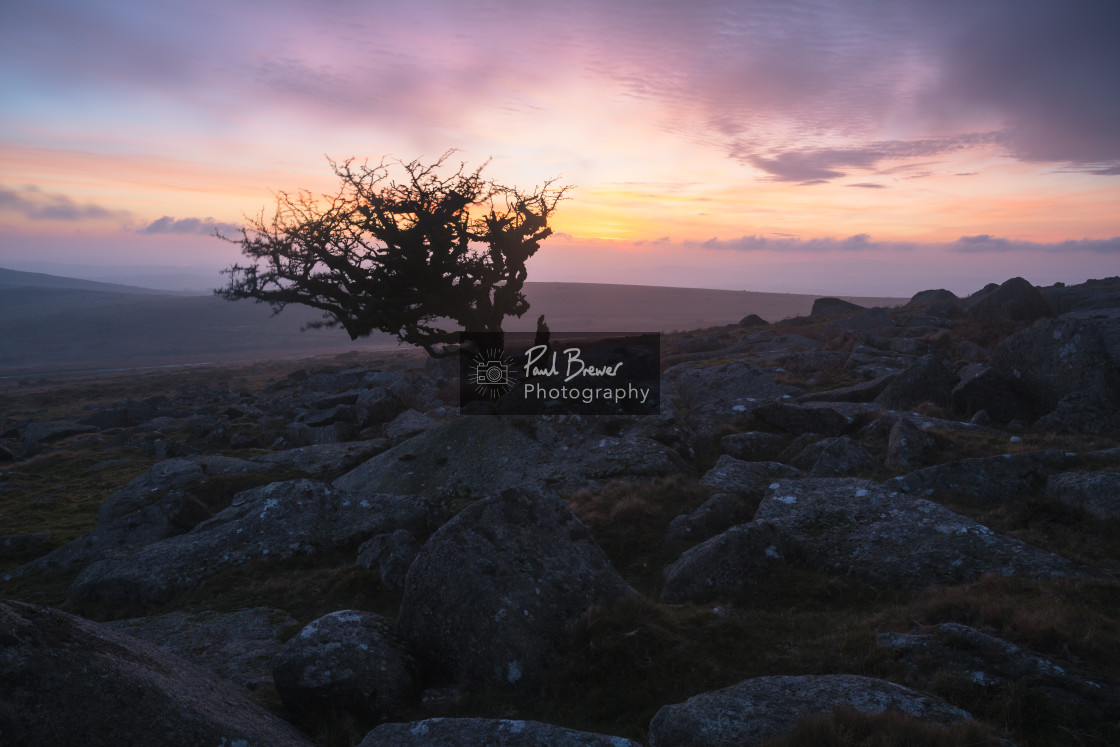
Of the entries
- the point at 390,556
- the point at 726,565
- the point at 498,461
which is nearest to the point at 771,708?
the point at 726,565

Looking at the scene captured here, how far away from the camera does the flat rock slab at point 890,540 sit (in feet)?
31.7

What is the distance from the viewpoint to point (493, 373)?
72.6 ft

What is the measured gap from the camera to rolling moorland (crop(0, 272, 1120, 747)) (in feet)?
19.7

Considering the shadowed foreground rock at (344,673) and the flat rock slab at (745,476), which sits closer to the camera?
the shadowed foreground rock at (344,673)

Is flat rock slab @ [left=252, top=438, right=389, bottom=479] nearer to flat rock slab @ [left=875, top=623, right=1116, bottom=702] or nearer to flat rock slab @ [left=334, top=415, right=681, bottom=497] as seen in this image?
flat rock slab @ [left=334, top=415, right=681, bottom=497]

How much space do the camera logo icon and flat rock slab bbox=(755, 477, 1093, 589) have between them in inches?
451

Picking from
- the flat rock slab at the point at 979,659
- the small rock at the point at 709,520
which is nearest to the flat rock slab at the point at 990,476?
the small rock at the point at 709,520

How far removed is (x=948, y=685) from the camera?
6637mm

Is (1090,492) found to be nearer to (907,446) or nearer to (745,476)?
(907,446)

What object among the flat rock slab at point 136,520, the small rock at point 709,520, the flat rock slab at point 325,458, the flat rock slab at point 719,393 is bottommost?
the flat rock slab at point 136,520

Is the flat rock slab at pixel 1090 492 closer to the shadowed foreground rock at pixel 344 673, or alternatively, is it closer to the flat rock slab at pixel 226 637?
the shadowed foreground rock at pixel 344 673

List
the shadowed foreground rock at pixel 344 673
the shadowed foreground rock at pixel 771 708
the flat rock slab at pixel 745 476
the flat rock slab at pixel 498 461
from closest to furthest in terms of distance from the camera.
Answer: the shadowed foreground rock at pixel 771 708, the shadowed foreground rock at pixel 344 673, the flat rock slab at pixel 745 476, the flat rock slab at pixel 498 461

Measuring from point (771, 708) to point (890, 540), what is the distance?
569cm

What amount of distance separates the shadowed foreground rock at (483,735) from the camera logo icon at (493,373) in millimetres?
15652
